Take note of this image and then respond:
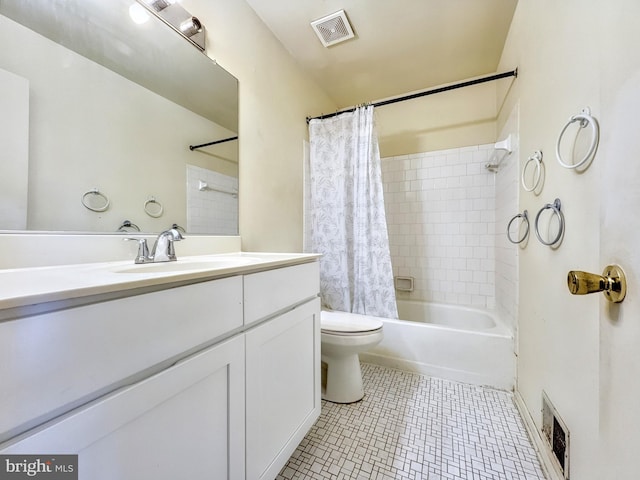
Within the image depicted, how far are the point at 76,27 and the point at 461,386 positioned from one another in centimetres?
248

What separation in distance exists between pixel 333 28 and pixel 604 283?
1921 mm

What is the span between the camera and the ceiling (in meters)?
1.58

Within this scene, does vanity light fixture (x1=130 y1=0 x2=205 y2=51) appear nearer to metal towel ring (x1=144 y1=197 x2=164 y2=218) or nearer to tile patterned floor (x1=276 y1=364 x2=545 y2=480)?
metal towel ring (x1=144 y1=197 x2=164 y2=218)

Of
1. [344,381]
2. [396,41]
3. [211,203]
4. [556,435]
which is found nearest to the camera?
[556,435]

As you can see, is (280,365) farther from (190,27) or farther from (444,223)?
(444,223)

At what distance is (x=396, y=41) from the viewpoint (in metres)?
1.84

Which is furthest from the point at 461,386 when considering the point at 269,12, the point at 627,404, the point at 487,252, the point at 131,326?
the point at 269,12

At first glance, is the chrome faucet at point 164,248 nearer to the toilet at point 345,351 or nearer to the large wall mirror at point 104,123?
the large wall mirror at point 104,123

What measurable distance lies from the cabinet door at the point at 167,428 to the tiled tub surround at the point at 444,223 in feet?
6.80

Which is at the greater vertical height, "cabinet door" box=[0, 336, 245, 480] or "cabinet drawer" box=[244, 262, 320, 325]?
"cabinet drawer" box=[244, 262, 320, 325]

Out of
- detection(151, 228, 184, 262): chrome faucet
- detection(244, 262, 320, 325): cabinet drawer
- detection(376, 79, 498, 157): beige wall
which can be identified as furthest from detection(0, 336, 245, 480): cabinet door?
detection(376, 79, 498, 157): beige wall

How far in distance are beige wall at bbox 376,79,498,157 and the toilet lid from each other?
5.55 ft

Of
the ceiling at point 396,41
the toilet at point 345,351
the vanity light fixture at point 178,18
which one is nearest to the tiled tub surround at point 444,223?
the ceiling at point 396,41

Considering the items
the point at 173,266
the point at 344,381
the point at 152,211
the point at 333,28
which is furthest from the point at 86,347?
the point at 333,28
